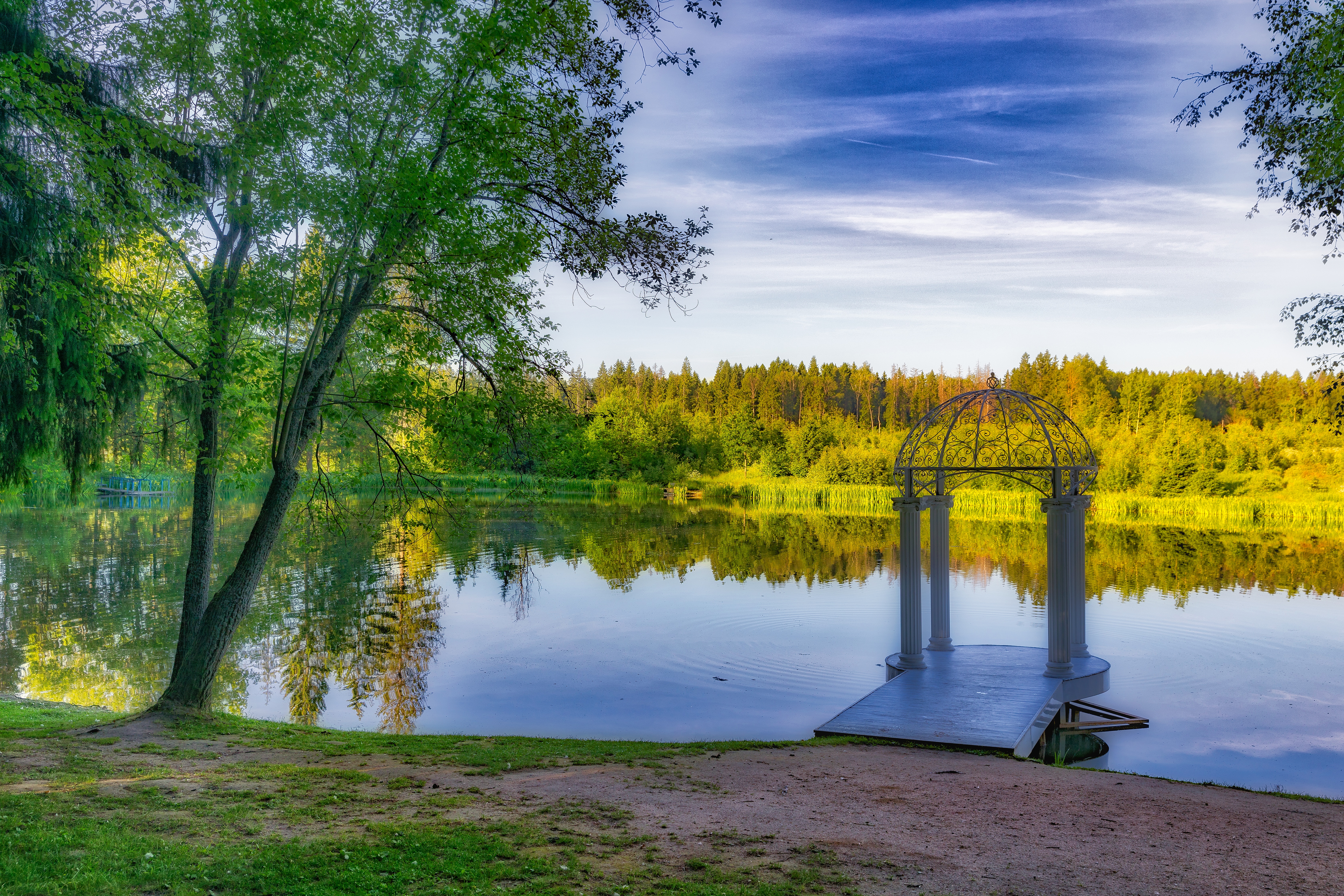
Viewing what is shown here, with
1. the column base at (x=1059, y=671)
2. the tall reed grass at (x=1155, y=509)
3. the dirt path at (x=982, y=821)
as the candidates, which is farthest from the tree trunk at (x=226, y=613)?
the tall reed grass at (x=1155, y=509)

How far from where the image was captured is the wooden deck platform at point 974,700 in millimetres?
8258

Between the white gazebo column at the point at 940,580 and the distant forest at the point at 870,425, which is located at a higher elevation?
the distant forest at the point at 870,425

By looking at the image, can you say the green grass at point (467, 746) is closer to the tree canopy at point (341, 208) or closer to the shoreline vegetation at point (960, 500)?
the tree canopy at point (341, 208)

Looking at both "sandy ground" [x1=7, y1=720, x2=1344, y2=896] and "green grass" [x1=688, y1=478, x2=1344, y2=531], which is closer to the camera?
"sandy ground" [x1=7, y1=720, x2=1344, y2=896]

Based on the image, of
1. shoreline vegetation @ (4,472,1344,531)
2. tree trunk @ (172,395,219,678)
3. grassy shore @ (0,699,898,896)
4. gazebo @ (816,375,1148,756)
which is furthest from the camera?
shoreline vegetation @ (4,472,1344,531)

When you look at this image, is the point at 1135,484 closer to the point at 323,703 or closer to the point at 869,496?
the point at 869,496

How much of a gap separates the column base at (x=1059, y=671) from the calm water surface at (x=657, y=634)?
35.9 inches

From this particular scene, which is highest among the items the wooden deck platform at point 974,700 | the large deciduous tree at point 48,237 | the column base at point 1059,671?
the large deciduous tree at point 48,237

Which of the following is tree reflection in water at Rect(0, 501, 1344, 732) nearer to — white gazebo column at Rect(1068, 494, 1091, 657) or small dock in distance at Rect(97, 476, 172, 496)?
white gazebo column at Rect(1068, 494, 1091, 657)

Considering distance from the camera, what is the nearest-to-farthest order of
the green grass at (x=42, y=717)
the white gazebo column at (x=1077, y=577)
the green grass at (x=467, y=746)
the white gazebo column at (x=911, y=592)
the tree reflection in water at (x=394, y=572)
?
the green grass at (x=467, y=746), the green grass at (x=42, y=717), the white gazebo column at (x=1077, y=577), the white gazebo column at (x=911, y=592), the tree reflection in water at (x=394, y=572)

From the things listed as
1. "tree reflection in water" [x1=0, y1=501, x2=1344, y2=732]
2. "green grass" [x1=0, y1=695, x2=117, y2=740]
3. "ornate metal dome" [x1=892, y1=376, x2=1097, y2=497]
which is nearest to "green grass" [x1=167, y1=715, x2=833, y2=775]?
"green grass" [x1=0, y1=695, x2=117, y2=740]

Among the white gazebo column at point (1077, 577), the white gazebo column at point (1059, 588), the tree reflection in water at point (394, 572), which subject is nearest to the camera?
the white gazebo column at point (1059, 588)

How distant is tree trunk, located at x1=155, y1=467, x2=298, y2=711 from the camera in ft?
29.5

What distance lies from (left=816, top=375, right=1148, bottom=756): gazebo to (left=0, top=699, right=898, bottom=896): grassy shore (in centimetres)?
328
